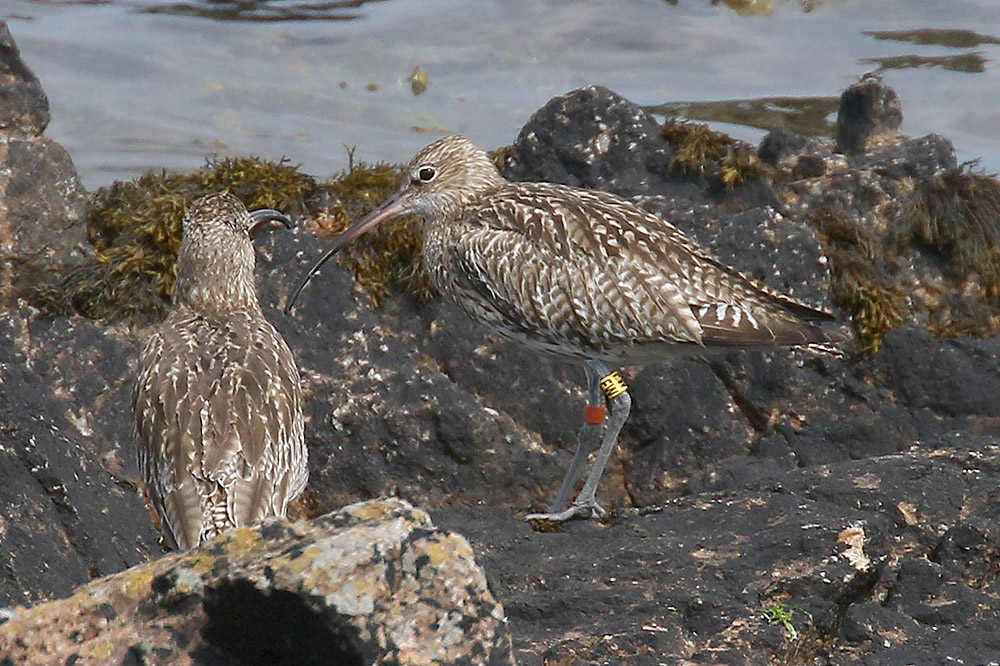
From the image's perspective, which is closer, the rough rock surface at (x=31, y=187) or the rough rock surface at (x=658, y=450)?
the rough rock surface at (x=658, y=450)

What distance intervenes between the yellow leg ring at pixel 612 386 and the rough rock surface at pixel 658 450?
26.9 inches

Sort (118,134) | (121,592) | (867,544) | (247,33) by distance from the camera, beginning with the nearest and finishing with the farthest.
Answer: (121,592), (867,544), (118,134), (247,33)

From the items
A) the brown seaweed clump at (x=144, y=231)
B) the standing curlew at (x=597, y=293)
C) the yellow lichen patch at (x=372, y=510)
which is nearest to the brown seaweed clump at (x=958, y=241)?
the standing curlew at (x=597, y=293)

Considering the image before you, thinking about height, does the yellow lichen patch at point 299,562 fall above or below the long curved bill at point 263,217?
above

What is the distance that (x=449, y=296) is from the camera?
8.61 meters

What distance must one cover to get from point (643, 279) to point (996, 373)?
2.49 m

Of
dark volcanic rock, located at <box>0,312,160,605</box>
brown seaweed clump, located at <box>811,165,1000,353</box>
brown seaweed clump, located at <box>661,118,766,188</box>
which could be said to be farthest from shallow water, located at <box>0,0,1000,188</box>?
dark volcanic rock, located at <box>0,312,160,605</box>

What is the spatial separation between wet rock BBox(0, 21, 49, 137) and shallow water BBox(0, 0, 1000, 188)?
4019mm

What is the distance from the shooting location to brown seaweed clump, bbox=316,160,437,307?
30.2 feet

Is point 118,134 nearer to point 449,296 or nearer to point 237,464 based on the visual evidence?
point 449,296

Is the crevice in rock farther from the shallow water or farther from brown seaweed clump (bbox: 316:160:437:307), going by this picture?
the shallow water

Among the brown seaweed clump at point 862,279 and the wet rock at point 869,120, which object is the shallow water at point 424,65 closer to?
the wet rock at point 869,120

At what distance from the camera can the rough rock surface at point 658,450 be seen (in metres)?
5.41

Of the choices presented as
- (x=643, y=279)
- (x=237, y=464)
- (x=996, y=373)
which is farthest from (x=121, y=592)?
(x=996, y=373)
